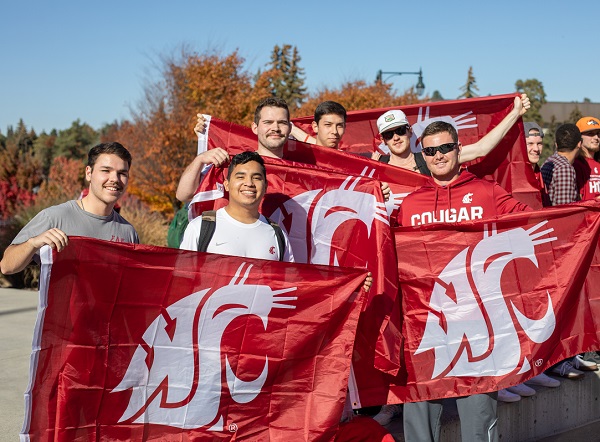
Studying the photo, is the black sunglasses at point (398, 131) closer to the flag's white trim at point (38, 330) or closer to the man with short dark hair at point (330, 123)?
the man with short dark hair at point (330, 123)

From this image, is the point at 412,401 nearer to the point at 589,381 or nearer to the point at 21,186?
the point at 589,381

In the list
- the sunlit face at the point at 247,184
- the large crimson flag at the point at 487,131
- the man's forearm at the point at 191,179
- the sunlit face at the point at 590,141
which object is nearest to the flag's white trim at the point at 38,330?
the sunlit face at the point at 247,184

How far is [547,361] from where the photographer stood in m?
4.65

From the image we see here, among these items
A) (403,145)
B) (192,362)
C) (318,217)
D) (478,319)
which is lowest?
(192,362)

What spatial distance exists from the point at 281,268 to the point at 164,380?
886 millimetres

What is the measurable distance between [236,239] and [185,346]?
0.65 m

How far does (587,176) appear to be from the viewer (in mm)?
6746

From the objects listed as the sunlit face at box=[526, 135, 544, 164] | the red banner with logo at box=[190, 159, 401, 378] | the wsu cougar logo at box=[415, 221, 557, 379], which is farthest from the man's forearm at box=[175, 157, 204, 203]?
the sunlit face at box=[526, 135, 544, 164]

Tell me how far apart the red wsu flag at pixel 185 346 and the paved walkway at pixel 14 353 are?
1813 millimetres

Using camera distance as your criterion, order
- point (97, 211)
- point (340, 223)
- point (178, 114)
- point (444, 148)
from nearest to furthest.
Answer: point (97, 211), point (444, 148), point (340, 223), point (178, 114)

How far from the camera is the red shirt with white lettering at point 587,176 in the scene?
6695mm

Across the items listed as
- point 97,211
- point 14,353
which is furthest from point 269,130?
point 14,353

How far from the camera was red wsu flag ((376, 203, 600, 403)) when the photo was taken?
4.47 meters

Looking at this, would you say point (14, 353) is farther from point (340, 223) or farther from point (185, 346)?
point (340, 223)
